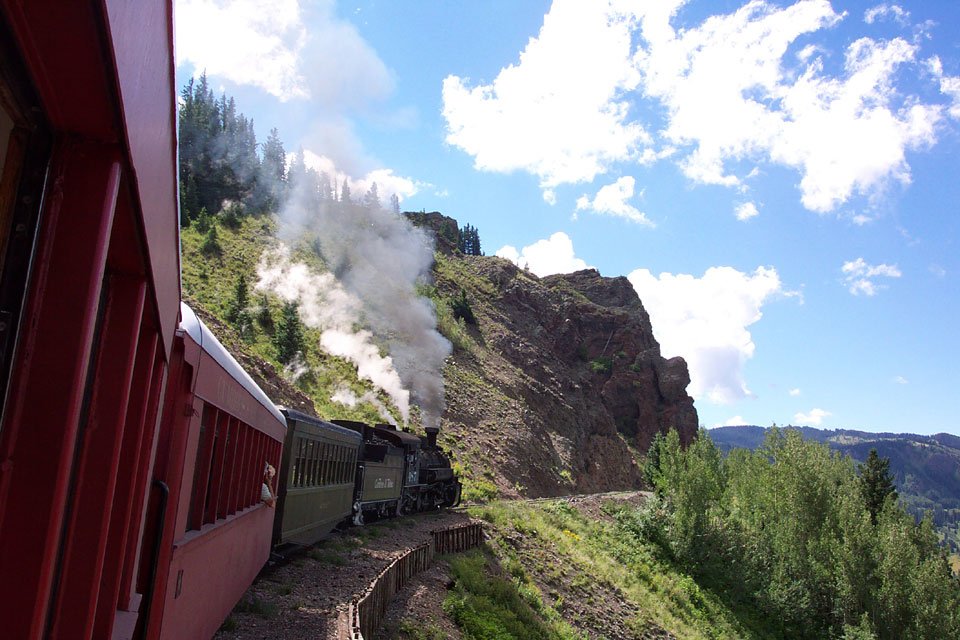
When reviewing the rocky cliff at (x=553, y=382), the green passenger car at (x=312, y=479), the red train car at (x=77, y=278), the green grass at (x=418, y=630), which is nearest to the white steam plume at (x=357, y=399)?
the rocky cliff at (x=553, y=382)

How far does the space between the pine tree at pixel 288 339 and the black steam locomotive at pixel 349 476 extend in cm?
2005

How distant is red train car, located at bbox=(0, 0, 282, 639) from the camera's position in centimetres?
151

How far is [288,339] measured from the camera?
46.2 m

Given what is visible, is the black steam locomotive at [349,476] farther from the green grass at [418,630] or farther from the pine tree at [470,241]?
the pine tree at [470,241]

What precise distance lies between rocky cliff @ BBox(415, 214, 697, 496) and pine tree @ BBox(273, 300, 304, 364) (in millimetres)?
12671

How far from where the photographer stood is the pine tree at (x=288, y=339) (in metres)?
45.6

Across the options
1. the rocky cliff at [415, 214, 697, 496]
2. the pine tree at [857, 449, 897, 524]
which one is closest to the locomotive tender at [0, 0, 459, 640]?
the rocky cliff at [415, 214, 697, 496]

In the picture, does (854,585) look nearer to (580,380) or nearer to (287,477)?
(287,477)

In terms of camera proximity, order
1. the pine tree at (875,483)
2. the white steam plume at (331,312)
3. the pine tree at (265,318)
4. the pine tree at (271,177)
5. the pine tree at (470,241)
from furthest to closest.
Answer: the pine tree at (470,241) → the pine tree at (271,177) → the pine tree at (265,318) → the white steam plume at (331,312) → the pine tree at (875,483)

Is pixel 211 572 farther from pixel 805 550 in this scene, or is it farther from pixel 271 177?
pixel 271 177

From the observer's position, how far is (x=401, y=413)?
43.9 meters

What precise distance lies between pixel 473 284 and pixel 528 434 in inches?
1569

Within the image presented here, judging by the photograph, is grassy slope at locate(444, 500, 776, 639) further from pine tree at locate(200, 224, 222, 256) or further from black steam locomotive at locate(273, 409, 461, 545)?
pine tree at locate(200, 224, 222, 256)

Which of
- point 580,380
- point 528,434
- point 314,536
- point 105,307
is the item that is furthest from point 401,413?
point 580,380
